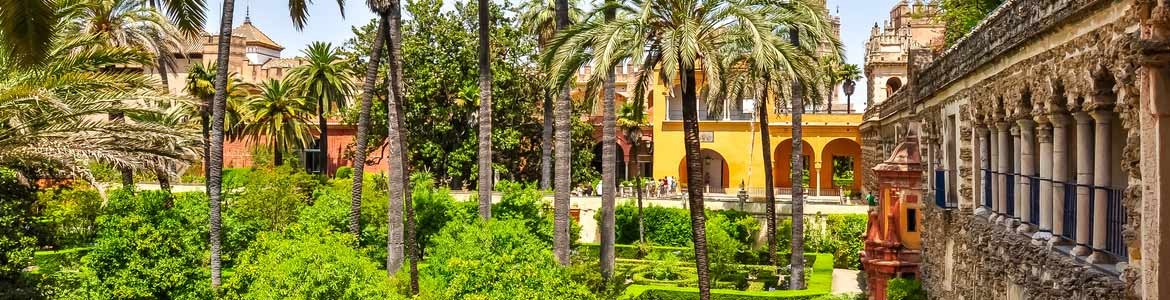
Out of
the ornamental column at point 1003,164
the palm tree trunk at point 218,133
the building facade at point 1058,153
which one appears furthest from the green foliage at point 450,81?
the ornamental column at point 1003,164

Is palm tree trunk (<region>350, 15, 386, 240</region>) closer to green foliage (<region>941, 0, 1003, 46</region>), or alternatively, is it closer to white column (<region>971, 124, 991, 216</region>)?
white column (<region>971, 124, 991, 216</region>)

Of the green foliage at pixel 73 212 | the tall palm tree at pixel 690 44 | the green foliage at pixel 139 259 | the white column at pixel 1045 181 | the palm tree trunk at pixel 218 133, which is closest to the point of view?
the white column at pixel 1045 181

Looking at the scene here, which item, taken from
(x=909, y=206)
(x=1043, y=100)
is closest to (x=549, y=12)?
(x=909, y=206)

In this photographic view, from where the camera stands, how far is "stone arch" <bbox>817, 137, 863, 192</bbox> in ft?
165

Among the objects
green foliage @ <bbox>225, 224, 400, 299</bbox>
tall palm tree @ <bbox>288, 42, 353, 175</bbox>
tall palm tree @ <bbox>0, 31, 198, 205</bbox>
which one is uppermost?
tall palm tree @ <bbox>288, 42, 353, 175</bbox>

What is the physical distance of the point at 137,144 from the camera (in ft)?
65.6

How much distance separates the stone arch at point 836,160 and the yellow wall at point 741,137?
1043 mm

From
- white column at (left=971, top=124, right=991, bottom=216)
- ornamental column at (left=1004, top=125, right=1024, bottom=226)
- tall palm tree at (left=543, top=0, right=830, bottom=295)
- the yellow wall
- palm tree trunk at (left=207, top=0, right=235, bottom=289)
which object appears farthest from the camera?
the yellow wall

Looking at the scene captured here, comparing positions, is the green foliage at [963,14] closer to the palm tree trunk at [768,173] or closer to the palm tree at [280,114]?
the palm tree trunk at [768,173]

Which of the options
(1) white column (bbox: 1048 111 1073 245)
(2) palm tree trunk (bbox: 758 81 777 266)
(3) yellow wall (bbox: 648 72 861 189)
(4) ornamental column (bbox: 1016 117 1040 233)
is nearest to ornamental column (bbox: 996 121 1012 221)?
(4) ornamental column (bbox: 1016 117 1040 233)

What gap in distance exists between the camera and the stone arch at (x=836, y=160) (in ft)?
165

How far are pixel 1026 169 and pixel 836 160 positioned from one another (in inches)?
1693

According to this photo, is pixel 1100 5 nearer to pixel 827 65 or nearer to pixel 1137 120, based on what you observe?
pixel 1137 120

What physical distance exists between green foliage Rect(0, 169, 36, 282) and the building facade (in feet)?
50.6
